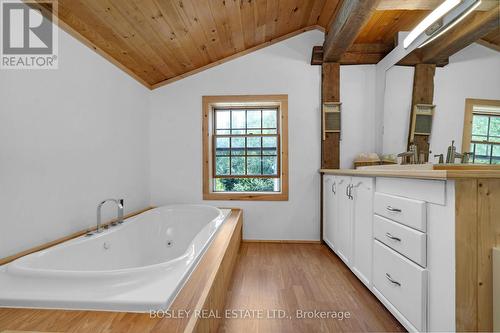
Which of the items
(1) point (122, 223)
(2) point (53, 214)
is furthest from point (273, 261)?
(2) point (53, 214)

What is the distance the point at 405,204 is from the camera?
4.27 ft

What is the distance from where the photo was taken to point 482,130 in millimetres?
1413

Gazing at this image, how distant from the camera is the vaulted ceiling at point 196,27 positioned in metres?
1.83

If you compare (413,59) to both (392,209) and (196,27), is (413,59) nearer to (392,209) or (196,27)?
(392,209)

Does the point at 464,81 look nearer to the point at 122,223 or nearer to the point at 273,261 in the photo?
the point at 273,261

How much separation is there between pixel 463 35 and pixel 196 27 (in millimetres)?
2092

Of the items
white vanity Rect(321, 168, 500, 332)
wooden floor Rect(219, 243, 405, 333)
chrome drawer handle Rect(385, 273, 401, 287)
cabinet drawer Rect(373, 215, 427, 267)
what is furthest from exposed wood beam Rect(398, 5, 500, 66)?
wooden floor Rect(219, 243, 405, 333)

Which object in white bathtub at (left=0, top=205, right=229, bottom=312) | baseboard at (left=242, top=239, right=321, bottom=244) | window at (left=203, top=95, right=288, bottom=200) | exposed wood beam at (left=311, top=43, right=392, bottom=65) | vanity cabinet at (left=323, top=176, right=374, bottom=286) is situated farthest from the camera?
window at (left=203, top=95, right=288, bottom=200)

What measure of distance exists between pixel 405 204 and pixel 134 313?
1.37m

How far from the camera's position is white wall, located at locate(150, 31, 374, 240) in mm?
2963

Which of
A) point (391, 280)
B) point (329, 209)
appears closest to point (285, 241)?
A: point (329, 209)

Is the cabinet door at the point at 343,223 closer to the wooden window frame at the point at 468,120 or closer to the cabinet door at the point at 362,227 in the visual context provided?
the cabinet door at the point at 362,227

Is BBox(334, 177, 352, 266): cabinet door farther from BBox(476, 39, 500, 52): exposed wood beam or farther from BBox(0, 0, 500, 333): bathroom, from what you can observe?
BBox(476, 39, 500, 52): exposed wood beam

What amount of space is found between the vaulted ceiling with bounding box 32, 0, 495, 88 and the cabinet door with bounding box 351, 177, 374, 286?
1390 millimetres
